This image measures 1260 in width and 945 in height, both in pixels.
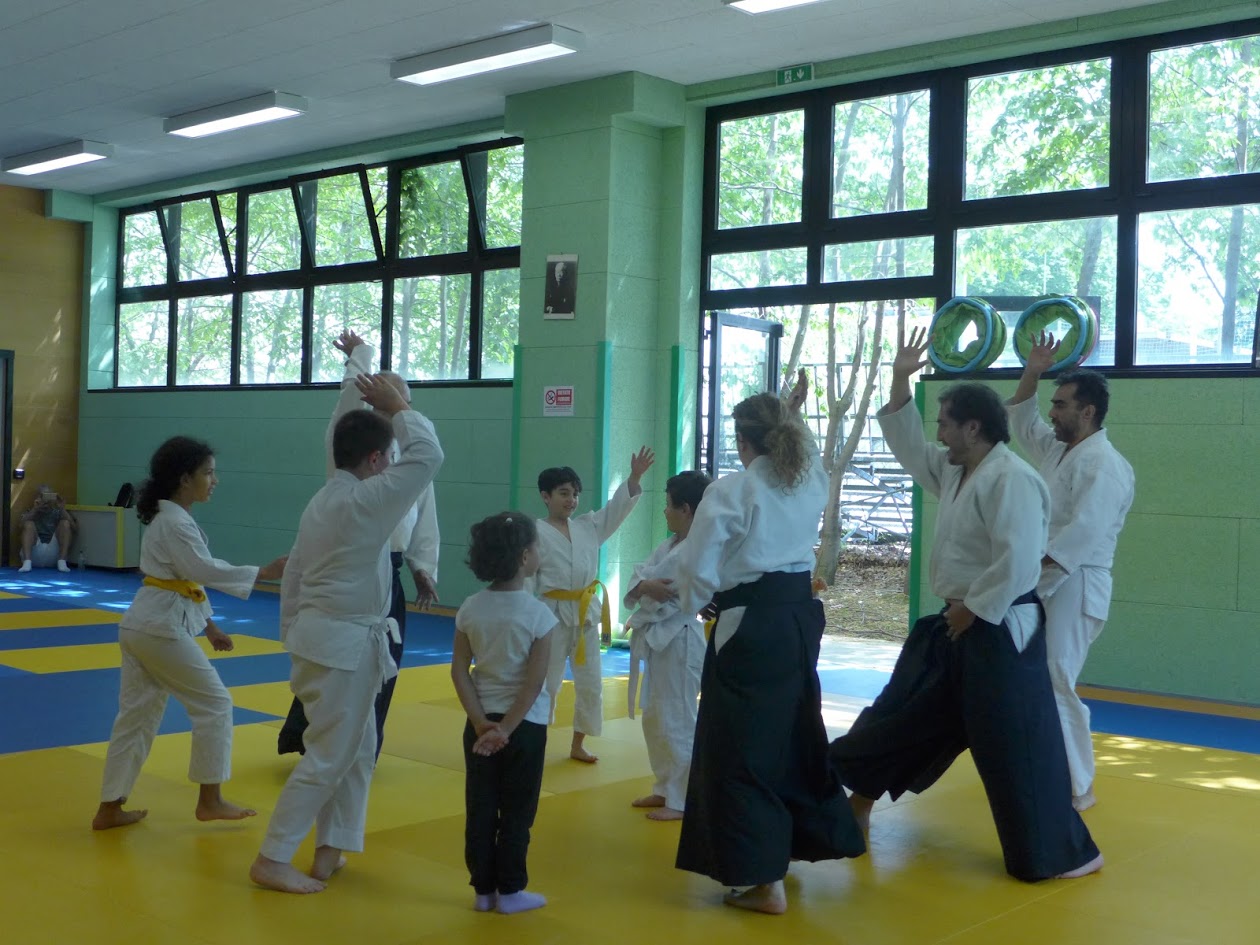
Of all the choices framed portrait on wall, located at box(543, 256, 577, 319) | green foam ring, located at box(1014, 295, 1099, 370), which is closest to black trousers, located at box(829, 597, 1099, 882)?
green foam ring, located at box(1014, 295, 1099, 370)

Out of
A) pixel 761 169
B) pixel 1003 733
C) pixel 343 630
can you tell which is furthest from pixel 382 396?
pixel 761 169

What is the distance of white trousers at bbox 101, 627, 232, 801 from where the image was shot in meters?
3.89

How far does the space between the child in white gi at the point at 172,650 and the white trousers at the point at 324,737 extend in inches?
22.7

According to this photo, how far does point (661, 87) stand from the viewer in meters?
8.23

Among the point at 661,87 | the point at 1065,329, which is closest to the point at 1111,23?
the point at 1065,329

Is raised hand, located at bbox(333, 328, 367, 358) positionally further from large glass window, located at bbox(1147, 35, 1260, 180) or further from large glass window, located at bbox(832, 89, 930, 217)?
large glass window, located at bbox(1147, 35, 1260, 180)

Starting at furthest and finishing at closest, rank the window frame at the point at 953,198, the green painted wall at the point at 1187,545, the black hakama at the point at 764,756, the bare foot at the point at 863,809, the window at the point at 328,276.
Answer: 1. the window at the point at 328,276
2. the window frame at the point at 953,198
3. the green painted wall at the point at 1187,545
4. the bare foot at the point at 863,809
5. the black hakama at the point at 764,756

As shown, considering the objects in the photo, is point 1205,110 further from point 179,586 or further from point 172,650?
point 172,650

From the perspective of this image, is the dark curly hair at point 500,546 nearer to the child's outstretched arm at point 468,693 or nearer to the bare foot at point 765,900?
the child's outstretched arm at point 468,693

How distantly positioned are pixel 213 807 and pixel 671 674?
1538 mm

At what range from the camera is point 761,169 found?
833 centimetres

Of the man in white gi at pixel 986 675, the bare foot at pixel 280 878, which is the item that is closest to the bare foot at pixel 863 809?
the man in white gi at pixel 986 675

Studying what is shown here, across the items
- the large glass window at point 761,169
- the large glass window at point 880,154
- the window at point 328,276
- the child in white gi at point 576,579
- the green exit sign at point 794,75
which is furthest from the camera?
the window at point 328,276

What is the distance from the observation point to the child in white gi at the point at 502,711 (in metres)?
3.24
